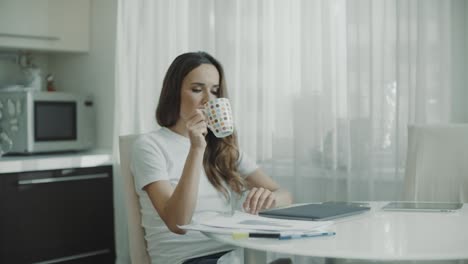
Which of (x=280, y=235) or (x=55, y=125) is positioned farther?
(x=55, y=125)

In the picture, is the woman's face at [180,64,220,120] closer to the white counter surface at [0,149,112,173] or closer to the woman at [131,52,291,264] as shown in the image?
the woman at [131,52,291,264]

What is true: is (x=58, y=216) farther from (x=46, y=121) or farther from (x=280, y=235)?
(x=280, y=235)

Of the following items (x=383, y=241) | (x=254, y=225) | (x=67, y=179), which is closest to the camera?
(x=383, y=241)

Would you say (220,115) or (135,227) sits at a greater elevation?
(220,115)

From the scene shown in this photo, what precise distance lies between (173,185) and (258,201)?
0.36 meters

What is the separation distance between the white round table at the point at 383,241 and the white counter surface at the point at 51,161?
209 centimetres

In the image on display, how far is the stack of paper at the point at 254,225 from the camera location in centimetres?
141

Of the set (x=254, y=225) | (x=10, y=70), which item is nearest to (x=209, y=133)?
(x=254, y=225)

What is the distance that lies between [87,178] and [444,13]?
2.08m

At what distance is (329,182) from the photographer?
114 inches

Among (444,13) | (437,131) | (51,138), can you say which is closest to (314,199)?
(437,131)

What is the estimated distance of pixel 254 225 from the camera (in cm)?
147

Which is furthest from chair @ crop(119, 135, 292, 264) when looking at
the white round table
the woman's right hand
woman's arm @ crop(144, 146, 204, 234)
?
the white round table

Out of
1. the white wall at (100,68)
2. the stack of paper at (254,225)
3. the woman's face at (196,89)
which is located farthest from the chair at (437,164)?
the white wall at (100,68)
